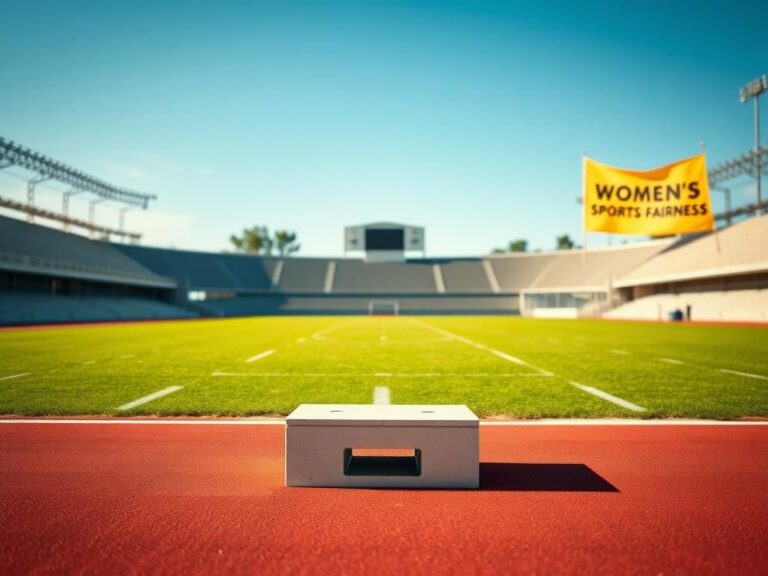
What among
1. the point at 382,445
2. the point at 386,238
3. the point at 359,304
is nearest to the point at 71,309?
the point at 359,304

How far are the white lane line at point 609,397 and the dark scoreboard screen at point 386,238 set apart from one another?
2395 inches

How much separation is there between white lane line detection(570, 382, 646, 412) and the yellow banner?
9721 mm

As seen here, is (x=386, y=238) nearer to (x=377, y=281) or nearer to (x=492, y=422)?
(x=377, y=281)

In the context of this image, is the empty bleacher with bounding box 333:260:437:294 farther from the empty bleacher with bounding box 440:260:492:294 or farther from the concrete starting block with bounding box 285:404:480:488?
Result: the concrete starting block with bounding box 285:404:480:488

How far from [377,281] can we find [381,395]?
208ft

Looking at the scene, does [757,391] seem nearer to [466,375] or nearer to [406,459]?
[466,375]

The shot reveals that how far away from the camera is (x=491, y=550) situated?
8.43ft

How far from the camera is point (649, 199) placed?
55.6 feet

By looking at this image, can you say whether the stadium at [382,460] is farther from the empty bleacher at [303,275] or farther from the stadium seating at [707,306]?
the empty bleacher at [303,275]

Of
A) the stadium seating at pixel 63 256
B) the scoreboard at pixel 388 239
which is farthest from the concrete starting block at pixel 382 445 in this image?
the scoreboard at pixel 388 239

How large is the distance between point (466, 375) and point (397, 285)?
60.3 meters

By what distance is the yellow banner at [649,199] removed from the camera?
54.0ft

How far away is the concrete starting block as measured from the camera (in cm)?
340

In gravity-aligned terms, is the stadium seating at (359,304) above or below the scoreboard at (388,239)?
below
